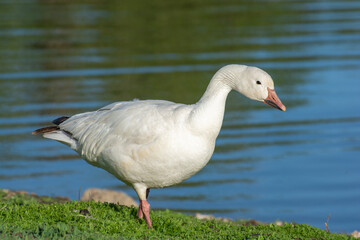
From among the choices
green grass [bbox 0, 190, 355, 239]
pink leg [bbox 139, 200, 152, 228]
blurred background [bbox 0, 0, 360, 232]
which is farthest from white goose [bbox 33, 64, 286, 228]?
blurred background [bbox 0, 0, 360, 232]

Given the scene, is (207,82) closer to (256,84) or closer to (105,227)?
(256,84)

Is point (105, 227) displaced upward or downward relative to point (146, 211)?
downward

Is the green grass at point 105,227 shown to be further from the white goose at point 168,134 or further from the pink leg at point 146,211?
the white goose at point 168,134

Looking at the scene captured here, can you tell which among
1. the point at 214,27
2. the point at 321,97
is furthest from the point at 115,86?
the point at 214,27

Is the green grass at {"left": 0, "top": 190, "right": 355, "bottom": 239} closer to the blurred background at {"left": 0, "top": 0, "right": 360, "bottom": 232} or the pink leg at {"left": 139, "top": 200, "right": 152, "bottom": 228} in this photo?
the pink leg at {"left": 139, "top": 200, "right": 152, "bottom": 228}

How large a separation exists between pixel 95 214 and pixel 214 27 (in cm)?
2498

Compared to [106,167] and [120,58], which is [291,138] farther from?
[120,58]

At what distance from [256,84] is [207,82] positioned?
47.4ft

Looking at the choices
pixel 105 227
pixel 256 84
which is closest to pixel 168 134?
pixel 256 84

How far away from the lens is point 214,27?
31953 mm

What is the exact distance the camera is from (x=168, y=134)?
24.5 feet

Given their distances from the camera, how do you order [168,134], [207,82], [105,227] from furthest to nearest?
[207,82] → [168,134] → [105,227]

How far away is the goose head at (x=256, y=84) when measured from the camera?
746 centimetres

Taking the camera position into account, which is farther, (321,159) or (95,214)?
(321,159)
